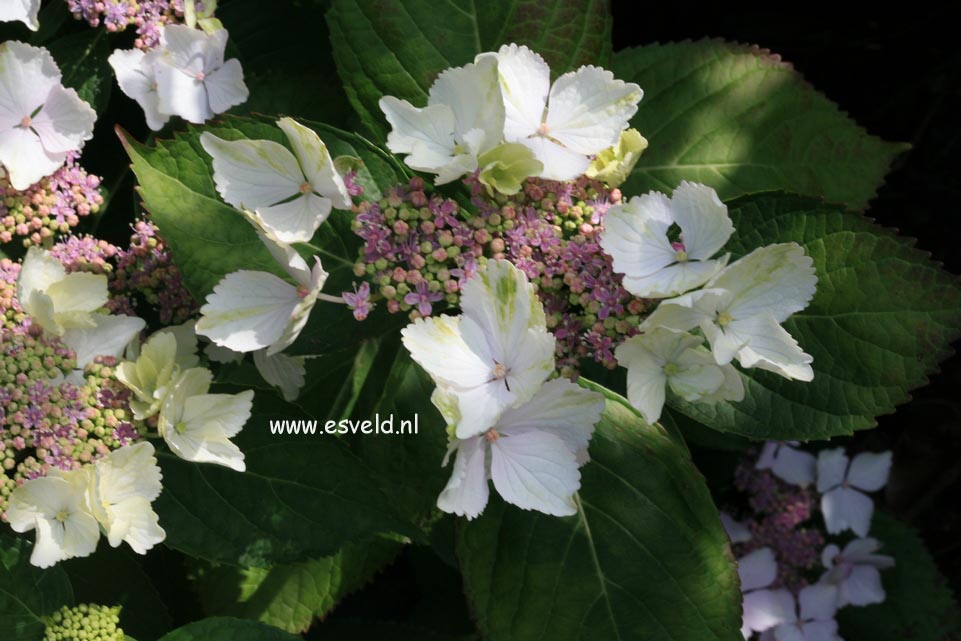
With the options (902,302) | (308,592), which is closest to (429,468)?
(308,592)

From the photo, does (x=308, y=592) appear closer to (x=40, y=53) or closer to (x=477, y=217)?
(x=477, y=217)

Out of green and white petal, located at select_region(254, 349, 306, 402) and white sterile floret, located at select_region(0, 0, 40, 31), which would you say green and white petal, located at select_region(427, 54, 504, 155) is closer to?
green and white petal, located at select_region(254, 349, 306, 402)

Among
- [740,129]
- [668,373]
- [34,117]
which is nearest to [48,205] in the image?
[34,117]

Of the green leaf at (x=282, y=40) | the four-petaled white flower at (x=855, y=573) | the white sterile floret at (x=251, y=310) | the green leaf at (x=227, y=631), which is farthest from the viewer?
the four-petaled white flower at (x=855, y=573)

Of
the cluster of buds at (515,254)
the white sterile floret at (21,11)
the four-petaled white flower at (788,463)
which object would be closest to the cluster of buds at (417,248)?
the cluster of buds at (515,254)

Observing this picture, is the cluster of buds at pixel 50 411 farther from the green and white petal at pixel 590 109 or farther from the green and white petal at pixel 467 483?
the green and white petal at pixel 590 109
